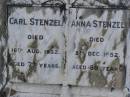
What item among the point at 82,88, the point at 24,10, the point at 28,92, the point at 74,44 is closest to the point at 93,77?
the point at 82,88

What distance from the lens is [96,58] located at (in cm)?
310

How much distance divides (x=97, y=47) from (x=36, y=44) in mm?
546

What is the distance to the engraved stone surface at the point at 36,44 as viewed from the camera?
3.10 metres

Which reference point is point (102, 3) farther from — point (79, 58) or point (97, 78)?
point (97, 78)

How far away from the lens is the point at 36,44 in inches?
123

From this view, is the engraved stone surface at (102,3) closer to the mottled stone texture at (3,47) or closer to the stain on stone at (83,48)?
the stain on stone at (83,48)

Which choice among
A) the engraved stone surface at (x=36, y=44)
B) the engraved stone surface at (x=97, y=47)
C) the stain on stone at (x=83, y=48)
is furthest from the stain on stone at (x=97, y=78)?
the engraved stone surface at (x=36, y=44)

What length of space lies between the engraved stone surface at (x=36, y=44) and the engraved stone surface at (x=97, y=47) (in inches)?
4.2

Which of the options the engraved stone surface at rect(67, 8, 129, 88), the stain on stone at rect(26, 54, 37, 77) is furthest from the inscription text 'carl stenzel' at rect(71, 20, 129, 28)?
the stain on stone at rect(26, 54, 37, 77)

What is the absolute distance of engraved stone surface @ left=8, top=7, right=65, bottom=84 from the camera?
10.2 feet

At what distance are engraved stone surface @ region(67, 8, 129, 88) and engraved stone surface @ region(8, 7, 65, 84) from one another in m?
0.11

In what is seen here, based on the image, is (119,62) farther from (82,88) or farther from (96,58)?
(82,88)

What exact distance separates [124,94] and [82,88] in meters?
0.38

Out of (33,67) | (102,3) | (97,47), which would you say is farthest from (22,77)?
(102,3)
